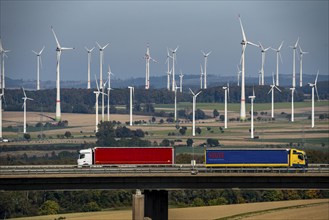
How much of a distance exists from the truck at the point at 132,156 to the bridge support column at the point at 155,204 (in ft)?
35.0

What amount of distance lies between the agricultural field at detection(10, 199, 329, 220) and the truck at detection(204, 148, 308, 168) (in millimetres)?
9316

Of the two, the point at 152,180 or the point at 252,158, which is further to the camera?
the point at 252,158

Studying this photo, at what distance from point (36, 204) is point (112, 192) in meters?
9.45

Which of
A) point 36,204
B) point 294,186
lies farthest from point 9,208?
point 294,186

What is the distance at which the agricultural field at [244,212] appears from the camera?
4759 inches

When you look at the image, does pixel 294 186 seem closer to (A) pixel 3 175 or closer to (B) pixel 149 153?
(B) pixel 149 153

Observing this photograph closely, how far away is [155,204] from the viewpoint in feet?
330

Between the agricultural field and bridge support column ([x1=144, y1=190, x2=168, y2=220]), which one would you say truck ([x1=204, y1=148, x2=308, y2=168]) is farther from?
bridge support column ([x1=144, y1=190, x2=168, y2=220])

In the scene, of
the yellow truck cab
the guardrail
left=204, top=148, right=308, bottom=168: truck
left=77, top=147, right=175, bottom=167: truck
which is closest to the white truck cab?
left=77, top=147, right=175, bottom=167: truck

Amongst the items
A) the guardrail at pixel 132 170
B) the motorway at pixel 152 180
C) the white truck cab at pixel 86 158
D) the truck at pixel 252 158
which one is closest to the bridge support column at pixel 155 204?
the motorway at pixel 152 180

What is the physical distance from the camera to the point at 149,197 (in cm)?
10088

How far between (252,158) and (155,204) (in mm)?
14823

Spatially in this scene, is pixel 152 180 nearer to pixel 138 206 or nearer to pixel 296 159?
pixel 138 206

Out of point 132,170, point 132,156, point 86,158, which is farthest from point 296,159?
point 86,158
